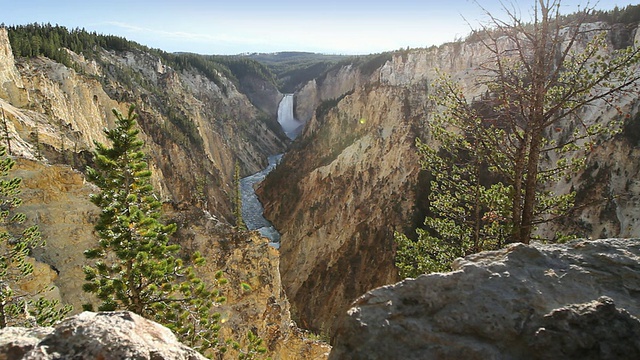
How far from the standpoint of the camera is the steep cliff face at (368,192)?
88.9ft

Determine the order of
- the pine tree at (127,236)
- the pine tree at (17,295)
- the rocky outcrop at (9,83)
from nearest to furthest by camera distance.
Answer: the pine tree at (127,236) < the pine tree at (17,295) < the rocky outcrop at (9,83)

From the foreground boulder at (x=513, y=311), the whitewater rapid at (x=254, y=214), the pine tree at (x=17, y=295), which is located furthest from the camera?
the whitewater rapid at (x=254, y=214)

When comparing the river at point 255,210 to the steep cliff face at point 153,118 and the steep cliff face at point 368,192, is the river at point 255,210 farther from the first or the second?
the steep cliff face at point 153,118

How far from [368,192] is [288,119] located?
94.5 m

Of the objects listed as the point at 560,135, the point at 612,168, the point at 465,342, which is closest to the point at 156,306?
the point at 465,342

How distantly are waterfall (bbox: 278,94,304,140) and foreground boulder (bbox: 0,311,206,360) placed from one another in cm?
12120

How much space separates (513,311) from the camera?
12.1ft

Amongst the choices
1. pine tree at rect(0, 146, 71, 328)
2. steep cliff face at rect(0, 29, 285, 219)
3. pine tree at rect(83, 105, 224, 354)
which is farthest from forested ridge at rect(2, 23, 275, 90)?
pine tree at rect(83, 105, 224, 354)

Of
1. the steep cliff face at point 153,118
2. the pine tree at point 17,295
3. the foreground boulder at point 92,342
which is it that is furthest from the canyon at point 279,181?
the foreground boulder at point 92,342

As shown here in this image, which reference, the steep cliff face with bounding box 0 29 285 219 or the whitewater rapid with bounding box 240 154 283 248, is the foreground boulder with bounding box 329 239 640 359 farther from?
the whitewater rapid with bounding box 240 154 283 248

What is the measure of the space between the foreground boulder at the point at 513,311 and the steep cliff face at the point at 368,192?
23.6 metres

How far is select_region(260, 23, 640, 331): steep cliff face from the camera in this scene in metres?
27.1

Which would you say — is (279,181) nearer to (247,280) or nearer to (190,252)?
(247,280)

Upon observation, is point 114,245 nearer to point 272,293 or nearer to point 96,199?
point 96,199
